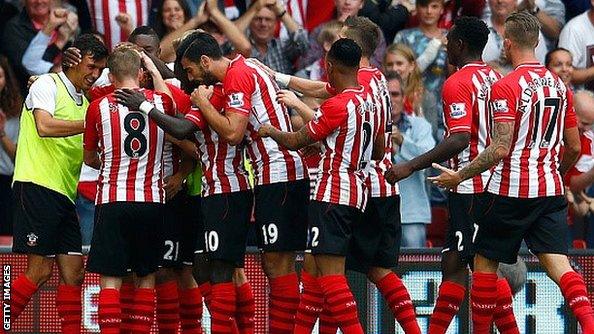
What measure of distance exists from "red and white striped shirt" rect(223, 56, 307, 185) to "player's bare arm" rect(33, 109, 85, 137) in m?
1.26

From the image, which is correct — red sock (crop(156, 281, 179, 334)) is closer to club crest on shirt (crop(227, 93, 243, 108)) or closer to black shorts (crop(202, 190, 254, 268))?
black shorts (crop(202, 190, 254, 268))

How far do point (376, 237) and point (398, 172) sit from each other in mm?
608

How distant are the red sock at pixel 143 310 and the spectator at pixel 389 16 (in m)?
5.25

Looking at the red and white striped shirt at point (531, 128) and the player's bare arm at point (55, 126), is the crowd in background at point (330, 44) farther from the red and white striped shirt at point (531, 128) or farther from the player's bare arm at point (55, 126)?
the red and white striped shirt at point (531, 128)

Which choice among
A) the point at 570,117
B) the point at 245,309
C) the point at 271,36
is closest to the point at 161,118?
the point at 245,309

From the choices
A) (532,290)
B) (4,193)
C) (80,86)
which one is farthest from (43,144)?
(532,290)

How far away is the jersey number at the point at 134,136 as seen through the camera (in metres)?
13.1

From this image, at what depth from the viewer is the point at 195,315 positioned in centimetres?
1388

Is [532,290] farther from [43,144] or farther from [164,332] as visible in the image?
[43,144]

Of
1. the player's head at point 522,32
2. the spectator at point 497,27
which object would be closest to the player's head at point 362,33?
the player's head at point 522,32

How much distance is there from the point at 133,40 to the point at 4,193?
334 centimetres

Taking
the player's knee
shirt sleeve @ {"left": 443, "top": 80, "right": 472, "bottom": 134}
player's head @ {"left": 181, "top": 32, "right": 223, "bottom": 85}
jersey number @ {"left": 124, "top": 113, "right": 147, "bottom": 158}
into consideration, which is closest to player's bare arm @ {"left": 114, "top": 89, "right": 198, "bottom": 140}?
jersey number @ {"left": 124, "top": 113, "right": 147, "bottom": 158}

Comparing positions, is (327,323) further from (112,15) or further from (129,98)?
(112,15)

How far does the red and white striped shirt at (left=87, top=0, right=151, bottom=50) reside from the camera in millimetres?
17125
